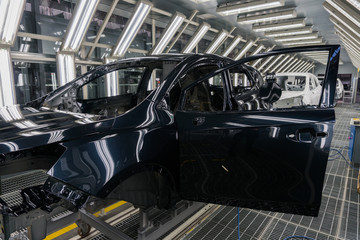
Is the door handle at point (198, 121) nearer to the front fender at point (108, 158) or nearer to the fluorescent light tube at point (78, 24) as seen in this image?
the front fender at point (108, 158)

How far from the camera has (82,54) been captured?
6160 millimetres

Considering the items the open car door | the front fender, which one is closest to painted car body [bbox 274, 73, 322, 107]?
the open car door

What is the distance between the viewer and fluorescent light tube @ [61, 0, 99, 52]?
4879 mm

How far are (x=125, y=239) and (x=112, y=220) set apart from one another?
856mm

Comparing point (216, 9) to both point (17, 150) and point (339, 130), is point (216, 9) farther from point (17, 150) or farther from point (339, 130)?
point (17, 150)

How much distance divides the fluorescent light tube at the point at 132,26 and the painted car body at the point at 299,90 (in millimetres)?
4210

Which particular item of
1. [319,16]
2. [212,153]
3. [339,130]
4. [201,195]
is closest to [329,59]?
[212,153]

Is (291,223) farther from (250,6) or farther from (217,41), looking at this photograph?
(217,41)

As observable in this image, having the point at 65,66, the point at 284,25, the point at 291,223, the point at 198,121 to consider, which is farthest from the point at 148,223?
Result: the point at 284,25

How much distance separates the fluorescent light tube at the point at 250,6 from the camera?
5.93 m

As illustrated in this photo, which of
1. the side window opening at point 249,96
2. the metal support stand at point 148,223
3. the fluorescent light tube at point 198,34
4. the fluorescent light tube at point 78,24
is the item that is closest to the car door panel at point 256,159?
the metal support stand at point 148,223

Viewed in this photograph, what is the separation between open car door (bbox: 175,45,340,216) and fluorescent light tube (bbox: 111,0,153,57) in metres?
4.55

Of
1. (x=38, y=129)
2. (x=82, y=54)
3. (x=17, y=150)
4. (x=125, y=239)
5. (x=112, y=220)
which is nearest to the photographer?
(x=17, y=150)

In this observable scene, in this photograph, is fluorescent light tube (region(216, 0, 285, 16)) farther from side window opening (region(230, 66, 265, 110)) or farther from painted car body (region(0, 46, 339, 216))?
painted car body (region(0, 46, 339, 216))
